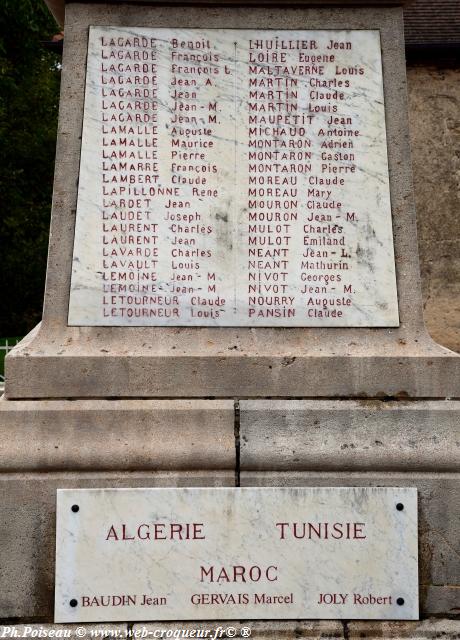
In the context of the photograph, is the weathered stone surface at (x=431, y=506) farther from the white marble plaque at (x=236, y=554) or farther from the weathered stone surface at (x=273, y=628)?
the weathered stone surface at (x=273, y=628)

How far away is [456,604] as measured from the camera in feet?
11.1

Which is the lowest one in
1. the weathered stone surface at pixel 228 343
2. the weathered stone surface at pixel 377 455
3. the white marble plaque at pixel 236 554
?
the white marble plaque at pixel 236 554

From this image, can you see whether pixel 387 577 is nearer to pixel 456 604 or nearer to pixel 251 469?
pixel 456 604

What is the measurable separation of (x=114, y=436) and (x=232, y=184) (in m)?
1.26

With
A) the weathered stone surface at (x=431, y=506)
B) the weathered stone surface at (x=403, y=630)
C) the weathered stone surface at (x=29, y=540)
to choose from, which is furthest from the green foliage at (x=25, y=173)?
the weathered stone surface at (x=403, y=630)

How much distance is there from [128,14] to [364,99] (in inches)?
46.4

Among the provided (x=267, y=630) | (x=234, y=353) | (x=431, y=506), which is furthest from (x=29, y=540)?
(x=431, y=506)

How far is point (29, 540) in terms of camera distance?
3357mm

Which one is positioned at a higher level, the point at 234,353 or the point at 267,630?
the point at 234,353

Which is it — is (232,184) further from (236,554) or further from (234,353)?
(236,554)

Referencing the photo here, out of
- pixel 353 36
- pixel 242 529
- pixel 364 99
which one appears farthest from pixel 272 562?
pixel 353 36

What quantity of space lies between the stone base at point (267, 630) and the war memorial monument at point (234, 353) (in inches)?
0.5

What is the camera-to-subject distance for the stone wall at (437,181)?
12172 millimetres

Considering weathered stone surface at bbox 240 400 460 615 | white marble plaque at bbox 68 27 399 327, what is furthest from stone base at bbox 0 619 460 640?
white marble plaque at bbox 68 27 399 327
